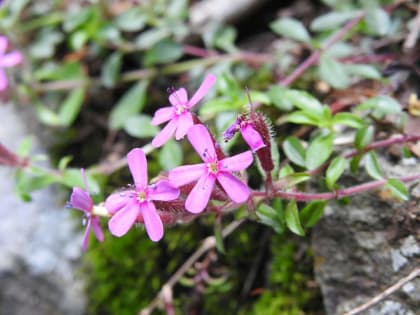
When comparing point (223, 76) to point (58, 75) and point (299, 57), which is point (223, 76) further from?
point (58, 75)

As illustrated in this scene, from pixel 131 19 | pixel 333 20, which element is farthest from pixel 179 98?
pixel 131 19

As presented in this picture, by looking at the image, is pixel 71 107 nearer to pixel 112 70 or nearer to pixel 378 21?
pixel 112 70

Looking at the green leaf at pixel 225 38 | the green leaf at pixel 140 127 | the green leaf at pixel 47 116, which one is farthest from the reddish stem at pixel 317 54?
the green leaf at pixel 47 116

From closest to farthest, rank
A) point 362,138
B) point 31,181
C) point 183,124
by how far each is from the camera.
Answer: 1. point 183,124
2. point 362,138
3. point 31,181

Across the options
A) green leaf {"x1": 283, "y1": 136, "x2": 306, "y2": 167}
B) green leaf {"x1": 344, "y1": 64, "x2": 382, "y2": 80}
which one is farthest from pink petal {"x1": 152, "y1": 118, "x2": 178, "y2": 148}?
green leaf {"x1": 344, "y1": 64, "x2": 382, "y2": 80}

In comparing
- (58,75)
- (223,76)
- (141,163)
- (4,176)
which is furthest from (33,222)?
(141,163)

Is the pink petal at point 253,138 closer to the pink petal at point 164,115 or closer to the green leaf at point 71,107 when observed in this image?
the pink petal at point 164,115
